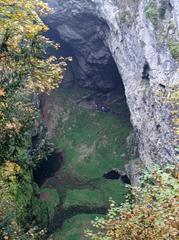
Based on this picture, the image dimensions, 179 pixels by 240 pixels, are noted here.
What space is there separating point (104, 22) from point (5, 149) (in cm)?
3309

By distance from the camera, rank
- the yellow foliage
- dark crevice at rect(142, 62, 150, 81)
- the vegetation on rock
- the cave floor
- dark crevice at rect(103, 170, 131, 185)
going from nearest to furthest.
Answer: the vegetation on rock → the yellow foliage → dark crevice at rect(142, 62, 150, 81) → the cave floor → dark crevice at rect(103, 170, 131, 185)

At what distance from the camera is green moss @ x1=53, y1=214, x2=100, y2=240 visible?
3219 cm

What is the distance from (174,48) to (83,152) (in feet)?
70.6

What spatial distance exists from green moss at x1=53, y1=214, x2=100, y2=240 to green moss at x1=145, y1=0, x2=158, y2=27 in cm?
1869

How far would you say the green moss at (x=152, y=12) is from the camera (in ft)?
97.6

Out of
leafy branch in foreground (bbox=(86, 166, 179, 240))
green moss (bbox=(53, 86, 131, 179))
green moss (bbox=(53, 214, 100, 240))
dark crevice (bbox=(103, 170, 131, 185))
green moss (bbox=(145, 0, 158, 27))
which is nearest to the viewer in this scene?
leafy branch in foreground (bbox=(86, 166, 179, 240))

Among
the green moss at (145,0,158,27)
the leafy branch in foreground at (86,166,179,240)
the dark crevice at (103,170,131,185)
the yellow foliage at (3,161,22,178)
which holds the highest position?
the green moss at (145,0,158,27)

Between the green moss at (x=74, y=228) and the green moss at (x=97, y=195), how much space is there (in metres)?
2.13

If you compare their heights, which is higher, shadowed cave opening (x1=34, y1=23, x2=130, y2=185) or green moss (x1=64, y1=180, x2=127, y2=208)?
shadowed cave opening (x1=34, y1=23, x2=130, y2=185)

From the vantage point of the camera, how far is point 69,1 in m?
45.0

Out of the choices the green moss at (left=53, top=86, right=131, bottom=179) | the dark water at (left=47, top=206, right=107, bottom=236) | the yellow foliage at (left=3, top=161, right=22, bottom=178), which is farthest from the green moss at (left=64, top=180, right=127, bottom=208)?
the yellow foliage at (left=3, top=161, right=22, bottom=178)

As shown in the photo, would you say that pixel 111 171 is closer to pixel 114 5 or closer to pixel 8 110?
pixel 114 5

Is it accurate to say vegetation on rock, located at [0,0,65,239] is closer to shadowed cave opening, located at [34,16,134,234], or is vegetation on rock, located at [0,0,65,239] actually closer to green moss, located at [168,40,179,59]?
green moss, located at [168,40,179,59]

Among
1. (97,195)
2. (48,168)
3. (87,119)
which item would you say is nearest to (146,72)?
(97,195)
